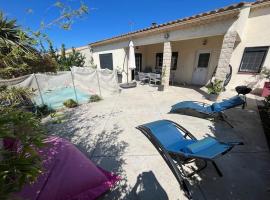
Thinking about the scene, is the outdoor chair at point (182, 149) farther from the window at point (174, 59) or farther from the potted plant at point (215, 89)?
the window at point (174, 59)

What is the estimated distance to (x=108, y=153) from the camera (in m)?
3.11

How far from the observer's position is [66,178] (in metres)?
1.80

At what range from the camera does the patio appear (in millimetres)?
2215

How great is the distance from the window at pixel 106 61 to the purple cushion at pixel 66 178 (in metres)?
12.0

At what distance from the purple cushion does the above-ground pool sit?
4.38 m

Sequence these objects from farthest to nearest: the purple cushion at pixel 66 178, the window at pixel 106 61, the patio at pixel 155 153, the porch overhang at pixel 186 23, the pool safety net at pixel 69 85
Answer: the window at pixel 106 61
the porch overhang at pixel 186 23
the pool safety net at pixel 69 85
the patio at pixel 155 153
the purple cushion at pixel 66 178

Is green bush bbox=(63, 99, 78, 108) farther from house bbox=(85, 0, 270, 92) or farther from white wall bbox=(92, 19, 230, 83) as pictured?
white wall bbox=(92, 19, 230, 83)

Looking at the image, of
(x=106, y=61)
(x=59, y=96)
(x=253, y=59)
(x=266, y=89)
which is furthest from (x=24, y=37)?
(x=106, y=61)

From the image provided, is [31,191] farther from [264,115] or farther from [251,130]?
[264,115]

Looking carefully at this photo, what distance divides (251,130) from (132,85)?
6985 mm

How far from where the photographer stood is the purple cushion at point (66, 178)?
1615 mm

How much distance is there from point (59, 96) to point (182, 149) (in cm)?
597

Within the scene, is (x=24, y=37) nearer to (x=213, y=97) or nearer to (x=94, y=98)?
(x=94, y=98)

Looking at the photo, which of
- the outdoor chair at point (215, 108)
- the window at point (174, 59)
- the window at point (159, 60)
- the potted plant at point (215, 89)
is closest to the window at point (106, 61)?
the window at point (159, 60)
